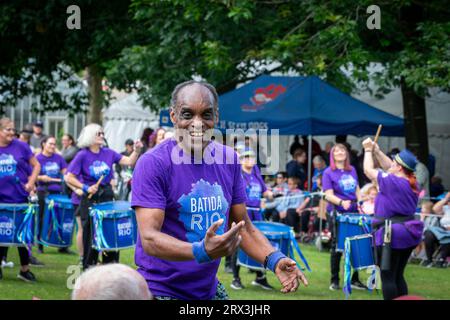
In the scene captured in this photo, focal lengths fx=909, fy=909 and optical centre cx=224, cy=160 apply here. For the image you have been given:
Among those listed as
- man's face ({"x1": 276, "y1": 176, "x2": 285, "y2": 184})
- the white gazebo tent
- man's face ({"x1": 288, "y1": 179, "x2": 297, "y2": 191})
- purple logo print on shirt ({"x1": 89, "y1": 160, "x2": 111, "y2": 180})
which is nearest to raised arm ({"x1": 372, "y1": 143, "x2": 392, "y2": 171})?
purple logo print on shirt ({"x1": 89, "y1": 160, "x2": 111, "y2": 180})

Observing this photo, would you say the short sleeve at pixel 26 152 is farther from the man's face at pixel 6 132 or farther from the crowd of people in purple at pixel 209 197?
the man's face at pixel 6 132

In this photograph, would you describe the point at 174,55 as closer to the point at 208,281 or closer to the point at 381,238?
the point at 381,238

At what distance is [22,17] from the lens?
22.9 m

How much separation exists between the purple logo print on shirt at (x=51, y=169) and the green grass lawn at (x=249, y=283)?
1.38 meters

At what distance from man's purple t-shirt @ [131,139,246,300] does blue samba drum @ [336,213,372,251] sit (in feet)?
25.4

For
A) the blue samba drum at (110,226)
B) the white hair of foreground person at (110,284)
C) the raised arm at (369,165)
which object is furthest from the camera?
the blue samba drum at (110,226)

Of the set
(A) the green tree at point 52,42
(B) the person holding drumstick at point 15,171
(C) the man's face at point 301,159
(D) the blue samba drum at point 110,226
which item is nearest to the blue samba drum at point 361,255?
(D) the blue samba drum at point 110,226

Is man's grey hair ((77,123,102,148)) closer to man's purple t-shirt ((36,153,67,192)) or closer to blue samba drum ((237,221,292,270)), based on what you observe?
blue samba drum ((237,221,292,270))

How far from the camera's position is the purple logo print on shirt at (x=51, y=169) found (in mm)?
15859

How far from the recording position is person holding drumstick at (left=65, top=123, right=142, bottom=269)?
12266 millimetres

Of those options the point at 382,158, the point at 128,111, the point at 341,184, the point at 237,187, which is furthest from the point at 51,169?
the point at 128,111

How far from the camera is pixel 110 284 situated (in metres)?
3.07

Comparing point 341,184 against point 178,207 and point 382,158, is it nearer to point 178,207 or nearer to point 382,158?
point 382,158

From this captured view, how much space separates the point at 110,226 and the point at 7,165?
161 cm
